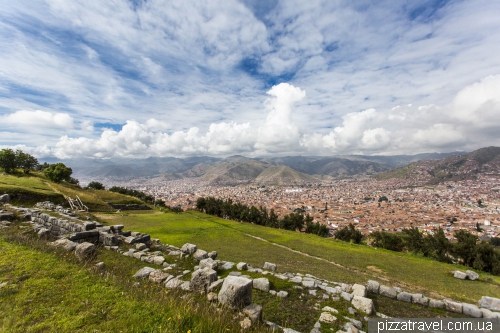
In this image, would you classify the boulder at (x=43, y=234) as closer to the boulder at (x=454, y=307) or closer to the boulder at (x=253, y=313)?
the boulder at (x=253, y=313)

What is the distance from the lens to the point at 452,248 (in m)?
28.8

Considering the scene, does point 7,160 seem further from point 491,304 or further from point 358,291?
point 491,304

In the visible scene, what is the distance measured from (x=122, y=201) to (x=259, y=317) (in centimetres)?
5852

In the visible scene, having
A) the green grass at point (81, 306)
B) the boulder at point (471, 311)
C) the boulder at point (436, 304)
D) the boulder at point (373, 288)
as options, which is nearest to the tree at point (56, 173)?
the green grass at point (81, 306)

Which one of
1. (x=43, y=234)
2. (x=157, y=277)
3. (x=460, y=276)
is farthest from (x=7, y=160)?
(x=460, y=276)

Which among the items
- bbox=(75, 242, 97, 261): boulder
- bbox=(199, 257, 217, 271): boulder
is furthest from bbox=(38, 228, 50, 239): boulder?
bbox=(199, 257, 217, 271): boulder

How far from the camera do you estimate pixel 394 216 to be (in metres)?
111

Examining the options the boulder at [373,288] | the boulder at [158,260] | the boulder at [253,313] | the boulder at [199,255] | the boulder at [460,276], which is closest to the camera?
the boulder at [253,313]

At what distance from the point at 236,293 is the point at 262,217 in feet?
190

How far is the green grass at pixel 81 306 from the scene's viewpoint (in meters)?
4.74

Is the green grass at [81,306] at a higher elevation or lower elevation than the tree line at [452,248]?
higher

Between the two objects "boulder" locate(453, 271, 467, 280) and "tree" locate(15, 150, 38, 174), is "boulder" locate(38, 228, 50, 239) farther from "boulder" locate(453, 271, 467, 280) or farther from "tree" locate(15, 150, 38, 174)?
"tree" locate(15, 150, 38, 174)

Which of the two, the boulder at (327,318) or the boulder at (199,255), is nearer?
the boulder at (327,318)

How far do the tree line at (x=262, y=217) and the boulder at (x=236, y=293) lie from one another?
51486 mm
